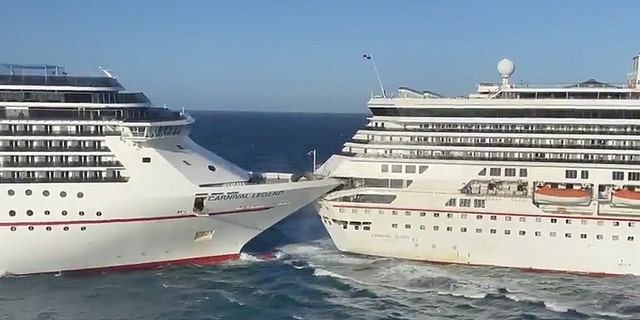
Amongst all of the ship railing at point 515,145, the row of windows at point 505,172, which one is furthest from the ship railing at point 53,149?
the row of windows at point 505,172

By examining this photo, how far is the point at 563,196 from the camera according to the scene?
2828cm

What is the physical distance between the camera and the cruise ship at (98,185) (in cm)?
2738

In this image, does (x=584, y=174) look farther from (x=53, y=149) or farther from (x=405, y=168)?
(x=53, y=149)

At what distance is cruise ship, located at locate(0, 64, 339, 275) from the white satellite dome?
12.2m

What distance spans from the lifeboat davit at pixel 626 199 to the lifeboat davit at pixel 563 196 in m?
1.06

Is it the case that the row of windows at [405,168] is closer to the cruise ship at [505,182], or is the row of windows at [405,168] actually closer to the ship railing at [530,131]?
the cruise ship at [505,182]

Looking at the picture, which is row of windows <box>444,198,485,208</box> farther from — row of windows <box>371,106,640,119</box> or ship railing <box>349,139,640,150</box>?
row of windows <box>371,106,640,119</box>

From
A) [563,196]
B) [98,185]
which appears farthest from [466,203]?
[98,185]

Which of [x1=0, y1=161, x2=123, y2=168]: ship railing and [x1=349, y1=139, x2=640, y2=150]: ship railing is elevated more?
[x1=349, y1=139, x2=640, y2=150]: ship railing

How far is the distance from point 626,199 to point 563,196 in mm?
2545

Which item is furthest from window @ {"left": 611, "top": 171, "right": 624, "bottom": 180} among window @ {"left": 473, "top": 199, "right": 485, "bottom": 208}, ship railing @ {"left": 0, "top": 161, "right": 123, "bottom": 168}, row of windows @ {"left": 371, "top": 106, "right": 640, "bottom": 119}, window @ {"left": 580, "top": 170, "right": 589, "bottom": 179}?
ship railing @ {"left": 0, "top": 161, "right": 123, "bottom": 168}

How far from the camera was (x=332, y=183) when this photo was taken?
3089cm

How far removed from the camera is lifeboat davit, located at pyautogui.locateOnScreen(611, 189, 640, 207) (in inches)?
1102

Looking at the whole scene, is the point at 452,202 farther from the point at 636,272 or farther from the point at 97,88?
the point at 97,88
